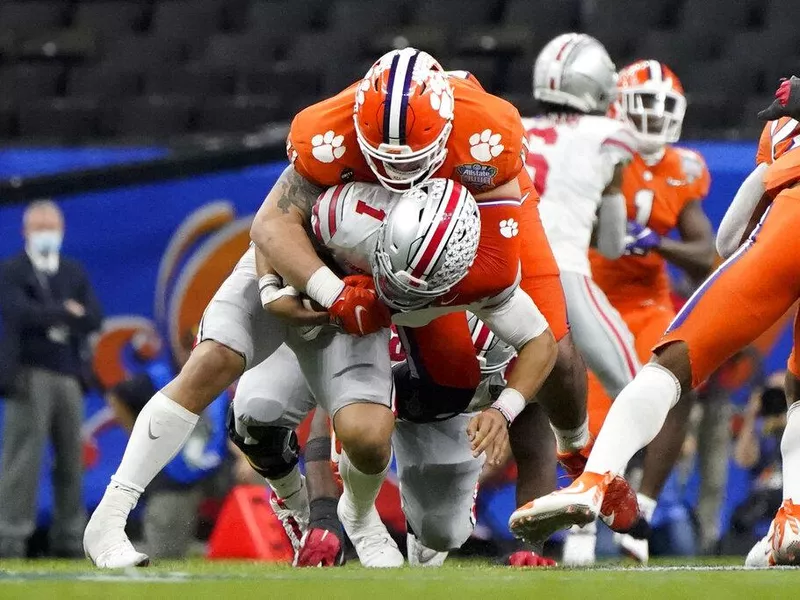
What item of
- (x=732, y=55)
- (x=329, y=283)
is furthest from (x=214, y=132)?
(x=329, y=283)

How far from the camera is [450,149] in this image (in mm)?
4680

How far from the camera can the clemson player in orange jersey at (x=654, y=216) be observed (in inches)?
272

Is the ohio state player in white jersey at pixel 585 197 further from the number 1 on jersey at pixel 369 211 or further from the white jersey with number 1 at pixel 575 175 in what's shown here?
the number 1 on jersey at pixel 369 211

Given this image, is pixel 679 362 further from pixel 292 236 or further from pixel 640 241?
pixel 640 241

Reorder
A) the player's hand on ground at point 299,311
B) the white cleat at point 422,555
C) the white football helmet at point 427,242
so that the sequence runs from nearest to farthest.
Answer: the white football helmet at point 427,242 → the player's hand on ground at point 299,311 → the white cleat at point 422,555

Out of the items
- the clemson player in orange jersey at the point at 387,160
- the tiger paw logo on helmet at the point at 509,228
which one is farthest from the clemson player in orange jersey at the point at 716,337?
the tiger paw logo on helmet at the point at 509,228

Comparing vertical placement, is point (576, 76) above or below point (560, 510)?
above

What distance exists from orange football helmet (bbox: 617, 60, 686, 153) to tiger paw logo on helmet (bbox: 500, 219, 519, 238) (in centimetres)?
249

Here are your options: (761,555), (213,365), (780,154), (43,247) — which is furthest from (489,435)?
(43,247)

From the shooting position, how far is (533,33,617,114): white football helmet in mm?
6480

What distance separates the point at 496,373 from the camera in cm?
536

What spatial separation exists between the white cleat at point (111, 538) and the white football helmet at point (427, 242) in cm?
91

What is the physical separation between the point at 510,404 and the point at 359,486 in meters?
0.64

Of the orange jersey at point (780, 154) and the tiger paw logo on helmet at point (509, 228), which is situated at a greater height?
the orange jersey at point (780, 154)
